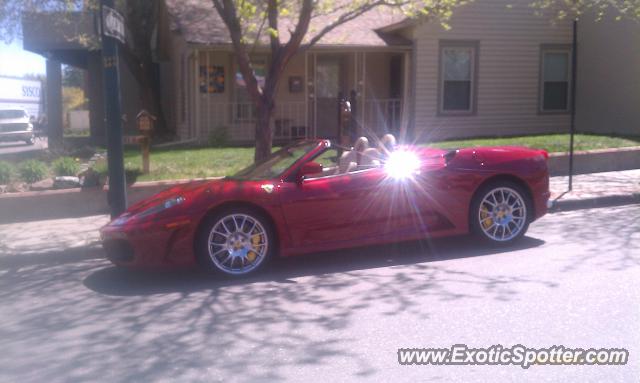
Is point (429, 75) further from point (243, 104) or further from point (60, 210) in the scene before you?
point (60, 210)

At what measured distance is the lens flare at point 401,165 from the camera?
7.25 metres

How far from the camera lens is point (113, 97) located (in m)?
8.32

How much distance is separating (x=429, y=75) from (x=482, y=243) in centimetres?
988

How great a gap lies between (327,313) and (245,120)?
12.7m

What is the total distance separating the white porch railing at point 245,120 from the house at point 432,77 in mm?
29

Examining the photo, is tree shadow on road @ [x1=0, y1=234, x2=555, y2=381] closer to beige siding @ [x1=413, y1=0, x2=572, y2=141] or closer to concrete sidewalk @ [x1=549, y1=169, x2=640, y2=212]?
concrete sidewalk @ [x1=549, y1=169, x2=640, y2=212]

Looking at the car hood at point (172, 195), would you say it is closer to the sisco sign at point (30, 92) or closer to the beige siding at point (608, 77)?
the beige siding at point (608, 77)

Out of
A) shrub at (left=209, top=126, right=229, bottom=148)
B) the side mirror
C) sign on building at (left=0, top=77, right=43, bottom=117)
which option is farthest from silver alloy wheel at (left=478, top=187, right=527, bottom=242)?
sign on building at (left=0, top=77, right=43, bottom=117)

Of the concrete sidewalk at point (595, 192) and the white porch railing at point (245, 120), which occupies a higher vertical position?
the white porch railing at point (245, 120)

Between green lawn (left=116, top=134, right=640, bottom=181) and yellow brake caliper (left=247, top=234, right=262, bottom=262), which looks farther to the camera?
green lawn (left=116, top=134, right=640, bottom=181)

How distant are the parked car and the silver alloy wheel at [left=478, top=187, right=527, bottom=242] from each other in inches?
1106

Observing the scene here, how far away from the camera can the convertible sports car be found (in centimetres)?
661

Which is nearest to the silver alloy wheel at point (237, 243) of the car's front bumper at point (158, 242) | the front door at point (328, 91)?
the car's front bumper at point (158, 242)

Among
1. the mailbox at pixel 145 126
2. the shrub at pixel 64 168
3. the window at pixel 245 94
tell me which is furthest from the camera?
the window at pixel 245 94
